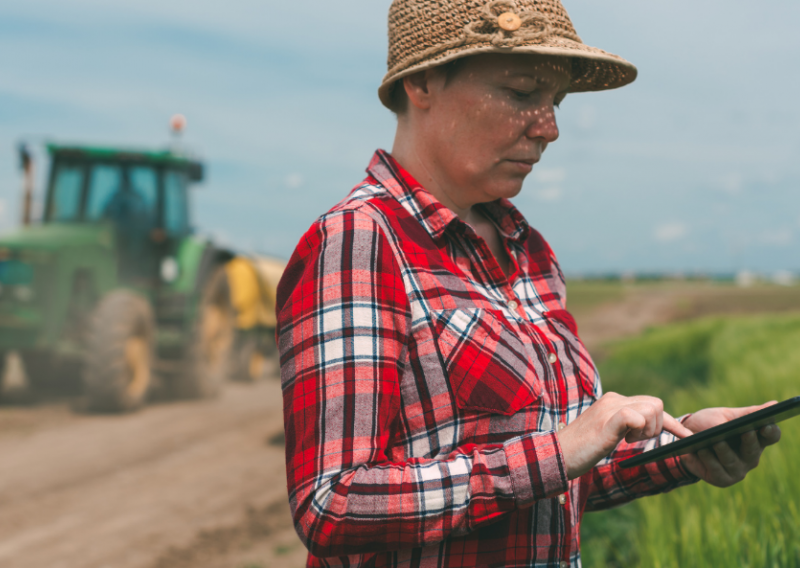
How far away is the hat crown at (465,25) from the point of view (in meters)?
1.16

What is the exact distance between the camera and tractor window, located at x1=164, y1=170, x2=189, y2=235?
7934 mm

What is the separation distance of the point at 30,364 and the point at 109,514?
3751mm

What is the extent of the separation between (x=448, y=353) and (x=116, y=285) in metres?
7.08

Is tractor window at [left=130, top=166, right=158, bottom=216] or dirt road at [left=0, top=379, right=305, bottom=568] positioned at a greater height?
tractor window at [left=130, top=166, right=158, bottom=216]

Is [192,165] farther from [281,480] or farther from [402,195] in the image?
[402,195]

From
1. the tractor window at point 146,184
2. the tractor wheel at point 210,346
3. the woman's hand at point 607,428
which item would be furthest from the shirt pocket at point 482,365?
the tractor window at point 146,184

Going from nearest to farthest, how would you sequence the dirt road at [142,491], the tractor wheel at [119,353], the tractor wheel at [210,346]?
the dirt road at [142,491] < the tractor wheel at [119,353] < the tractor wheel at [210,346]

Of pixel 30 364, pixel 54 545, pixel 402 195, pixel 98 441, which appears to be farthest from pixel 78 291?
pixel 402 195

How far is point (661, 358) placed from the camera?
992 centimetres

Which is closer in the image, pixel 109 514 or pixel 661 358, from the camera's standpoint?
pixel 109 514

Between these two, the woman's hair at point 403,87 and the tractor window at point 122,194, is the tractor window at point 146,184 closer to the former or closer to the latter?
the tractor window at point 122,194

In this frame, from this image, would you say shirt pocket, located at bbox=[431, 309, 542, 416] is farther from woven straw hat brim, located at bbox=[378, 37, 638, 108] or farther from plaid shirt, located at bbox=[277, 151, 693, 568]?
woven straw hat brim, located at bbox=[378, 37, 638, 108]

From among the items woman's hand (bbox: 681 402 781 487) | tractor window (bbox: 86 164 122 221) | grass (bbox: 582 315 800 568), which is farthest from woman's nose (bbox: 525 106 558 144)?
tractor window (bbox: 86 164 122 221)

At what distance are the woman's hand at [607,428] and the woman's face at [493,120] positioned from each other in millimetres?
410
